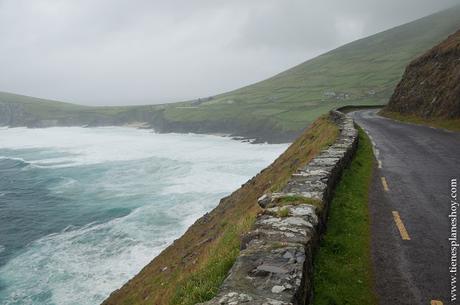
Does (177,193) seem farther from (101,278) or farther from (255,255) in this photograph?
(255,255)

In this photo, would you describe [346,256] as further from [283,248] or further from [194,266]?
[194,266]

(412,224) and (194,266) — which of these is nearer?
(412,224)

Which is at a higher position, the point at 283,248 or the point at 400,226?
the point at 283,248

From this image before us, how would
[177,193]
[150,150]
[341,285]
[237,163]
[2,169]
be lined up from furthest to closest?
[150,150] → [2,169] → [237,163] → [177,193] → [341,285]

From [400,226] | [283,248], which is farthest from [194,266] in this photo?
[400,226]

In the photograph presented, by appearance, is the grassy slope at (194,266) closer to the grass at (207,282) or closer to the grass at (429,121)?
the grass at (207,282)

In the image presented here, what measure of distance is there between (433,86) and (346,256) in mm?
45517

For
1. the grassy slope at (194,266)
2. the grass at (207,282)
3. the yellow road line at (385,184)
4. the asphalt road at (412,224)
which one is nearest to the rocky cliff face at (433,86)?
the grassy slope at (194,266)

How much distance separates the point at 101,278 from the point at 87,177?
44.1 metres

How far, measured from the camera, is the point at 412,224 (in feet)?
42.5

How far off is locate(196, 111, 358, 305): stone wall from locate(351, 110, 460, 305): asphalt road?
1909 mm

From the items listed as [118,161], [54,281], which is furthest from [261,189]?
[118,161]

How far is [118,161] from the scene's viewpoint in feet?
278

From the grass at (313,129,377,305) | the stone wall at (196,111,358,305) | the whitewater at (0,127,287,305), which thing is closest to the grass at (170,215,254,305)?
the stone wall at (196,111,358,305)
